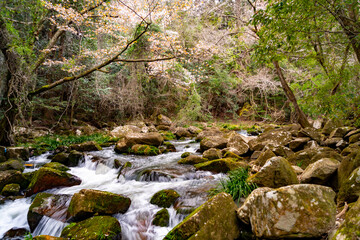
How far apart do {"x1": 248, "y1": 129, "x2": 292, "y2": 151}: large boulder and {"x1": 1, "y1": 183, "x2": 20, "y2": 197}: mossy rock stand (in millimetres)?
7426

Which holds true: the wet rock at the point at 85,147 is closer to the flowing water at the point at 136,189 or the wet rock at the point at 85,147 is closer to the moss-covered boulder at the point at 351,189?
the flowing water at the point at 136,189

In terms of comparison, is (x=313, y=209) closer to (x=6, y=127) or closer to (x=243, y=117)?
(x=6, y=127)

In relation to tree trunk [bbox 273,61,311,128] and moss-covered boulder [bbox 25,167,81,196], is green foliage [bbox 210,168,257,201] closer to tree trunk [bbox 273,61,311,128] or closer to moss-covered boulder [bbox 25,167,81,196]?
moss-covered boulder [bbox 25,167,81,196]

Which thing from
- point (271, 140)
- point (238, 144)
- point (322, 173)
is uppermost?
point (322, 173)

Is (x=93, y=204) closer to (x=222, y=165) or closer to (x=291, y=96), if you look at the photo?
(x=222, y=165)

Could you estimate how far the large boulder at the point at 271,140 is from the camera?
7.33 meters

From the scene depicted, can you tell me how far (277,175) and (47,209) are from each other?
4391 mm

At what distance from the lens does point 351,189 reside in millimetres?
2545

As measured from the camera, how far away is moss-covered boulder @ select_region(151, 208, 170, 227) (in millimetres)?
3490

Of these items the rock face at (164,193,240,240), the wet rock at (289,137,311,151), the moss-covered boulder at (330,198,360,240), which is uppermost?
the moss-covered boulder at (330,198,360,240)

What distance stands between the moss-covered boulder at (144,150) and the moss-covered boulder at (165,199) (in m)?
4.47

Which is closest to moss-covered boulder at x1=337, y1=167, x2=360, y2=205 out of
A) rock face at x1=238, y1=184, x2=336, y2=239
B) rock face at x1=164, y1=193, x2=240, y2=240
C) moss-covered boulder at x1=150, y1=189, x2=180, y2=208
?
rock face at x1=238, y1=184, x2=336, y2=239

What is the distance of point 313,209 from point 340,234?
0.51 meters

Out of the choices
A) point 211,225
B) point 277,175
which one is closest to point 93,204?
point 211,225
